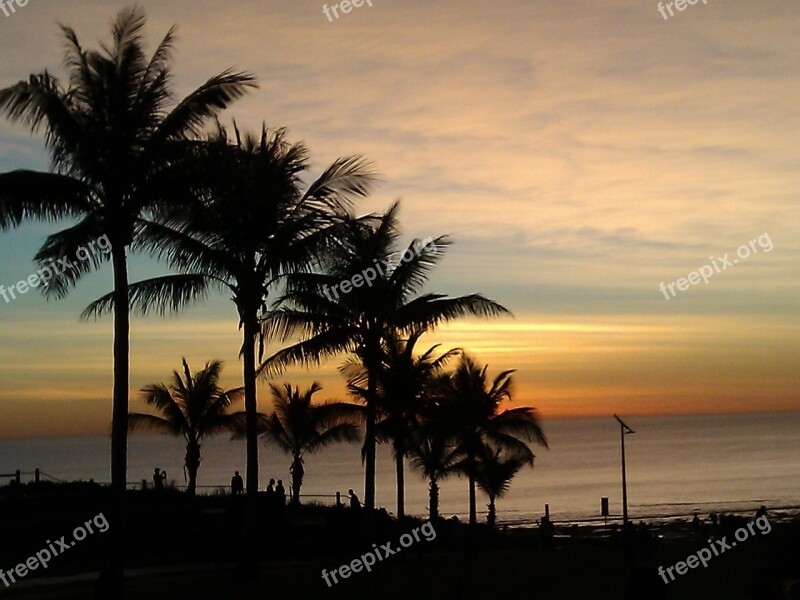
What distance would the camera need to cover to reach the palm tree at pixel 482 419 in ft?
125

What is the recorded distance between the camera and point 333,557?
29.0 meters

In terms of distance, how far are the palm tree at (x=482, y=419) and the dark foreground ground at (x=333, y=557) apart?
3.28 metres

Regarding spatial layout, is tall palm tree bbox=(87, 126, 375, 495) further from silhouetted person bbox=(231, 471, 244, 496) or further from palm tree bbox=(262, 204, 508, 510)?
silhouetted person bbox=(231, 471, 244, 496)

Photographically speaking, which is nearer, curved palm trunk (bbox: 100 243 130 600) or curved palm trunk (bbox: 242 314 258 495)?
curved palm trunk (bbox: 100 243 130 600)

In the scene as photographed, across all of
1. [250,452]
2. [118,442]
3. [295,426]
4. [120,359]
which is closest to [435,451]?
[295,426]

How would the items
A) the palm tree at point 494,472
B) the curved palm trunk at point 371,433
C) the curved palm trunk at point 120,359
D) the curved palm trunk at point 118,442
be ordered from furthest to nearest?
the palm tree at point 494,472, the curved palm trunk at point 371,433, the curved palm trunk at point 120,359, the curved palm trunk at point 118,442

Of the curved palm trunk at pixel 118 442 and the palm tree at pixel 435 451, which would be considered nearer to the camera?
the curved palm trunk at pixel 118 442

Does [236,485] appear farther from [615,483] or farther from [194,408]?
[615,483]

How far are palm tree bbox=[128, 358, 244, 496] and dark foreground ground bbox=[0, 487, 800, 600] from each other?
5.70 meters

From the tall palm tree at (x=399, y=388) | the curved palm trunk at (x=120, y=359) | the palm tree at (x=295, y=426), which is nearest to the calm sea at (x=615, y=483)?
the palm tree at (x=295, y=426)

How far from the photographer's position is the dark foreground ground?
2025cm

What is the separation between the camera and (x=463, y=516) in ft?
294

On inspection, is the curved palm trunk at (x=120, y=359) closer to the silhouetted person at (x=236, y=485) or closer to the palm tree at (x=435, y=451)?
the palm tree at (x=435, y=451)

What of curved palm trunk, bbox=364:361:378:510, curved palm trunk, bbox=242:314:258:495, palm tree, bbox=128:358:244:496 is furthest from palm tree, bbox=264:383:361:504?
curved palm trunk, bbox=242:314:258:495
